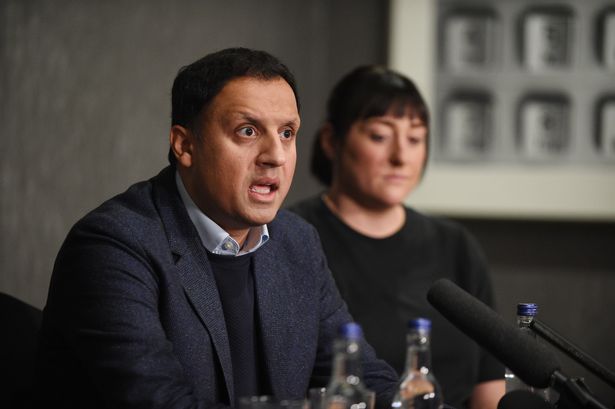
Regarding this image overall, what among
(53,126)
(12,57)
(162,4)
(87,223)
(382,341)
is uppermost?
(162,4)

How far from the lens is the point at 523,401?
111 centimetres

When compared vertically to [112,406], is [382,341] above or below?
below

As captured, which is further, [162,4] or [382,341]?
[162,4]

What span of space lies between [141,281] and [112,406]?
0.65 feet

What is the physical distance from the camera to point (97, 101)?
7.75 feet

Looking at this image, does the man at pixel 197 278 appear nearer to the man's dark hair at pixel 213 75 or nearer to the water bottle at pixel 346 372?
the man's dark hair at pixel 213 75

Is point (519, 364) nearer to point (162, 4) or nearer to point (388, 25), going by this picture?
point (162, 4)

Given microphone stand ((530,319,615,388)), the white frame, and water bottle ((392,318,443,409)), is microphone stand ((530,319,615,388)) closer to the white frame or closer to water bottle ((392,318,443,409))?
water bottle ((392,318,443,409))

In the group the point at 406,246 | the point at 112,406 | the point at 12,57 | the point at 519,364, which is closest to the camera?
the point at 519,364

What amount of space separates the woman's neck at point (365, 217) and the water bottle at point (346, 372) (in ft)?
4.30

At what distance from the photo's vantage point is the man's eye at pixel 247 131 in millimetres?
1459

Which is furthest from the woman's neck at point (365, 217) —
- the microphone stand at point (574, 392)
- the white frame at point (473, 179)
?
the microphone stand at point (574, 392)

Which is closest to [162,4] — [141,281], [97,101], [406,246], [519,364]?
[97,101]

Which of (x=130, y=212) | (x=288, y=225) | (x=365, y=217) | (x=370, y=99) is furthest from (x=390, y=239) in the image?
(x=130, y=212)
